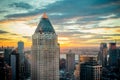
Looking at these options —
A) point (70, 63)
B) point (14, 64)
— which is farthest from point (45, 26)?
point (70, 63)

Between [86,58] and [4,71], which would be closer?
[4,71]

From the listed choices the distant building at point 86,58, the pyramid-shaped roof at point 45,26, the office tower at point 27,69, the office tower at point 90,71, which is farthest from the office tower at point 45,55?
the distant building at point 86,58

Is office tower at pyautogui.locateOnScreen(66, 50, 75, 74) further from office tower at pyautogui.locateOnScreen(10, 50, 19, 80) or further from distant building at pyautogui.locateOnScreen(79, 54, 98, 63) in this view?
office tower at pyautogui.locateOnScreen(10, 50, 19, 80)

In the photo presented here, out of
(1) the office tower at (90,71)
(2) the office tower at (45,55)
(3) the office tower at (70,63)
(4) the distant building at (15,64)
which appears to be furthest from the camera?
(3) the office tower at (70,63)

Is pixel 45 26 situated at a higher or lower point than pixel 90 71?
higher

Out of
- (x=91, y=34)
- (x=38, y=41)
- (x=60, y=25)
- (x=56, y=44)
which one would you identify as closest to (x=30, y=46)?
(x=38, y=41)

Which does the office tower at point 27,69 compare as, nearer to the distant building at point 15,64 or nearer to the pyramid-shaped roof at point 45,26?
the distant building at point 15,64

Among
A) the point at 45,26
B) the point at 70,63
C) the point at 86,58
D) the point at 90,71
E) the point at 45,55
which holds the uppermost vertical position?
the point at 45,26

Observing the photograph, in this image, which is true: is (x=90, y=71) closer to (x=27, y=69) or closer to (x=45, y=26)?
(x=27, y=69)
